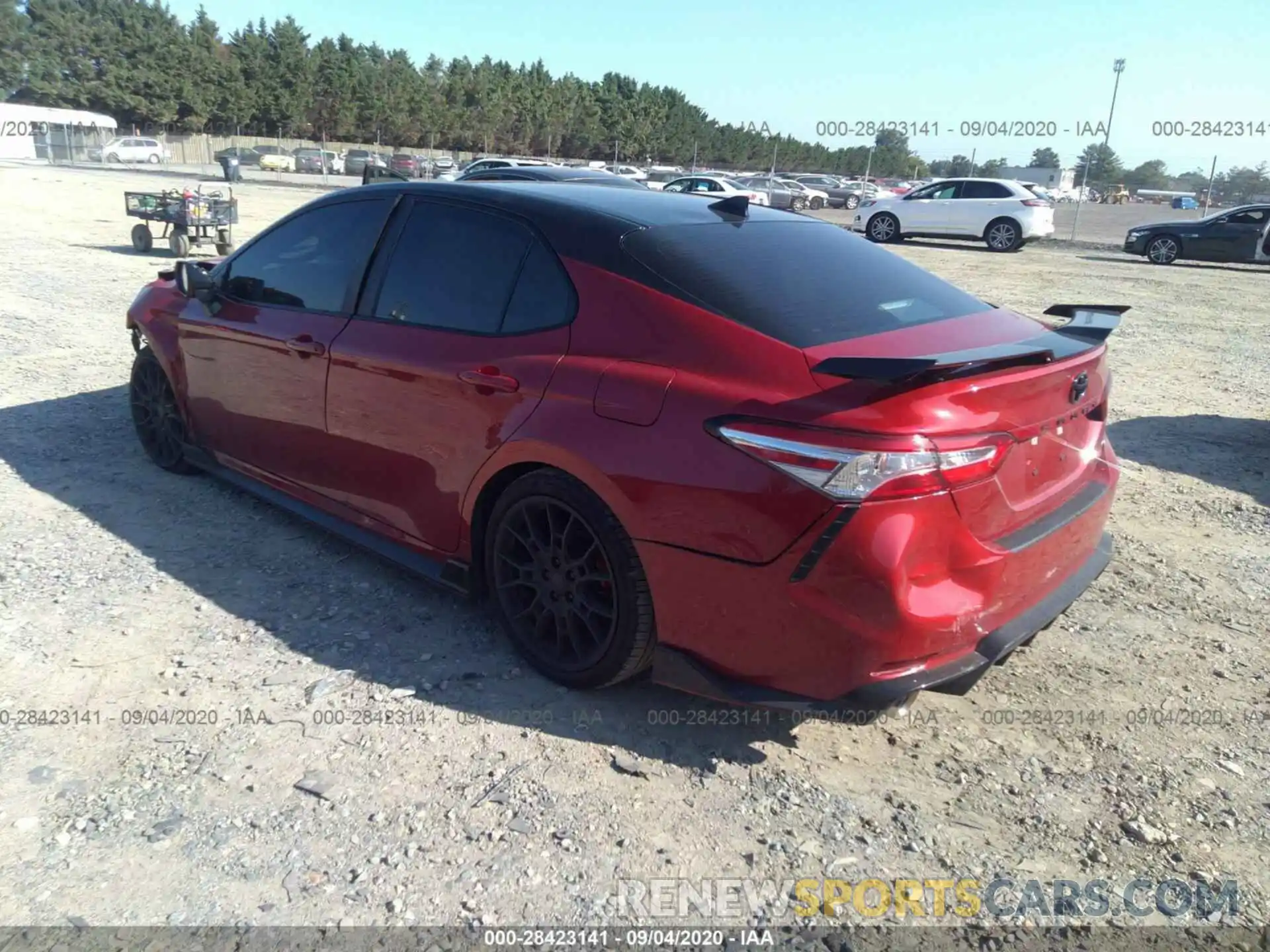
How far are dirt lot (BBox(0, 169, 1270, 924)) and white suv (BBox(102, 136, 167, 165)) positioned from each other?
57703mm

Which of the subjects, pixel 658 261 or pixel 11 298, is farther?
pixel 11 298

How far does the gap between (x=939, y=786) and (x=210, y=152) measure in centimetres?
6829

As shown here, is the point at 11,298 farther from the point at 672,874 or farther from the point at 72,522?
the point at 672,874

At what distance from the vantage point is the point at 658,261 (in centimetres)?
308

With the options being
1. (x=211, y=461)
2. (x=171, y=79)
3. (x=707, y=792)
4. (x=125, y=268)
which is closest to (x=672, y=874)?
(x=707, y=792)

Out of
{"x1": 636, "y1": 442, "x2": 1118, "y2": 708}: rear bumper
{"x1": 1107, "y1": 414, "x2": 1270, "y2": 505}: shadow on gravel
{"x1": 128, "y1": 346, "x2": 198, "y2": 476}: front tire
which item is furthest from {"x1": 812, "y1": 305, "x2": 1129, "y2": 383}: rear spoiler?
{"x1": 128, "y1": 346, "x2": 198, "y2": 476}: front tire

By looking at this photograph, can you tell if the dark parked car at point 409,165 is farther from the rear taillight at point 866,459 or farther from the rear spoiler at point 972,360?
the rear taillight at point 866,459

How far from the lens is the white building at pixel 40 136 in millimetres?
51625

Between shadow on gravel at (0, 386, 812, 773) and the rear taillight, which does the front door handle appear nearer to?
shadow on gravel at (0, 386, 812, 773)

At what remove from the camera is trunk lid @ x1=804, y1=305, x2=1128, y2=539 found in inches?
98.3

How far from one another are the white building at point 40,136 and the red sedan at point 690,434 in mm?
58993

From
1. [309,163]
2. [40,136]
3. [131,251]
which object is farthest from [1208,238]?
[40,136]

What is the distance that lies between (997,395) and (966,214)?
76.6 ft

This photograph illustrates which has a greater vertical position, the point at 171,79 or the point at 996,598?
the point at 171,79
